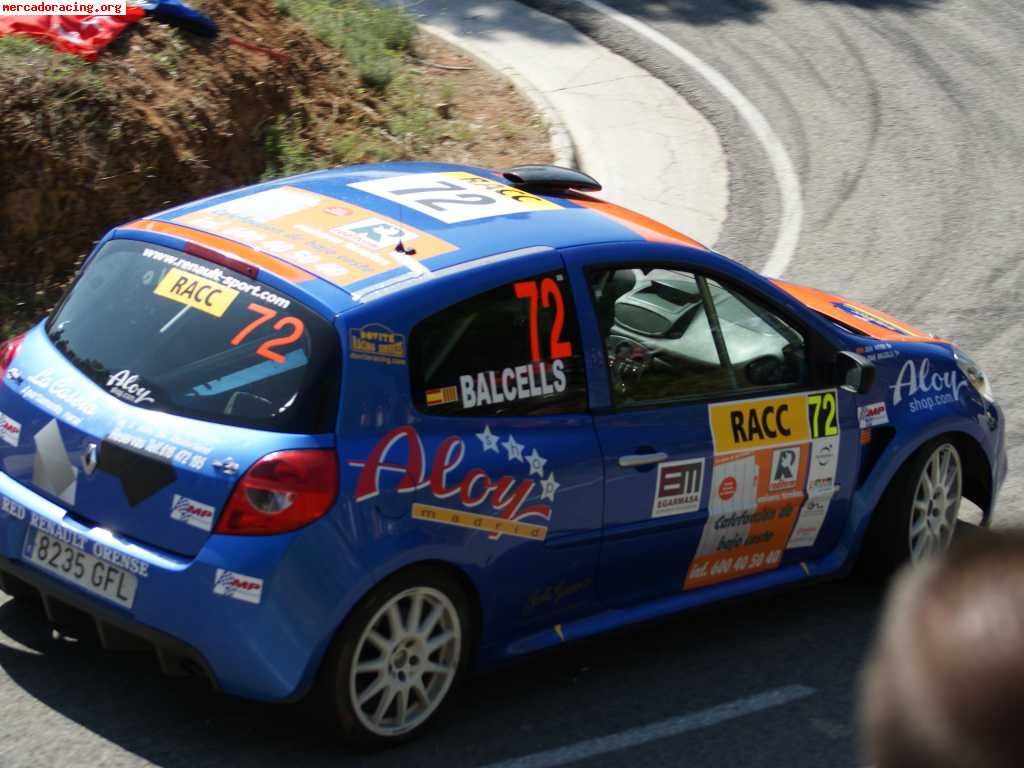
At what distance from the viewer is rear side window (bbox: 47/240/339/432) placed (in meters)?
4.73

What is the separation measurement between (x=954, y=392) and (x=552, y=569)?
232 cm

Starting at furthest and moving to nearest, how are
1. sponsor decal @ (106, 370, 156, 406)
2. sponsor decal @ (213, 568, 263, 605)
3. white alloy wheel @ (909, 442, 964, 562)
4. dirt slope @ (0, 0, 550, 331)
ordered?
1. dirt slope @ (0, 0, 550, 331)
2. white alloy wheel @ (909, 442, 964, 562)
3. sponsor decal @ (106, 370, 156, 406)
4. sponsor decal @ (213, 568, 263, 605)

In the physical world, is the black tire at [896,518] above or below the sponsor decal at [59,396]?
below

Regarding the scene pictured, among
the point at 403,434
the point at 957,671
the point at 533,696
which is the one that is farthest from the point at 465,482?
the point at 957,671

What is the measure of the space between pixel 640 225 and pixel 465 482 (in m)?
1.53

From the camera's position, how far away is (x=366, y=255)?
5.12 meters

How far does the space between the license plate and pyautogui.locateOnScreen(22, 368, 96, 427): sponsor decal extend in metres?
0.40

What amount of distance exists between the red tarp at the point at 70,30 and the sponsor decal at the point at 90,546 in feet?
17.2

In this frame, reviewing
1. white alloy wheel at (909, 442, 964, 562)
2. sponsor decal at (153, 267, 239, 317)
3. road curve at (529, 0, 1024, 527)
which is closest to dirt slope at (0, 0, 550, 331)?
road curve at (529, 0, 1024, 527)

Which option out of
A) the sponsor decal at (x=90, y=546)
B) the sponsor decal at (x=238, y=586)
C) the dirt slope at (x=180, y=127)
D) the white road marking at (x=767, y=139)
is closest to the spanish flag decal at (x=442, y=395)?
the sponsor decal at (x=238, y=586)

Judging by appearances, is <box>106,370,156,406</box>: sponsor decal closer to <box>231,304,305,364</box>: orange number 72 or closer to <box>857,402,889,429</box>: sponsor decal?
<box>231,304,305,364</box>: orange number 72

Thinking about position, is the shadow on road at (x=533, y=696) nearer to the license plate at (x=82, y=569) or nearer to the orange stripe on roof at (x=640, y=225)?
the license plate at (x=82, y=569)

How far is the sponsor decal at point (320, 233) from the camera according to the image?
505 centimetres

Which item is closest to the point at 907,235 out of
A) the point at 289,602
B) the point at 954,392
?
the point at 954,392
